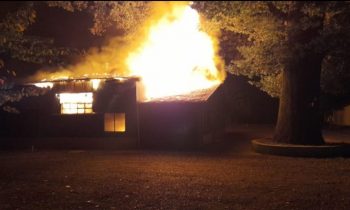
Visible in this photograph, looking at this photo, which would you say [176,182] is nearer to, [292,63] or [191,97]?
[292,63]

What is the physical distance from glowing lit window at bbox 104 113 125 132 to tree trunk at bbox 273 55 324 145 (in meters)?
9.10

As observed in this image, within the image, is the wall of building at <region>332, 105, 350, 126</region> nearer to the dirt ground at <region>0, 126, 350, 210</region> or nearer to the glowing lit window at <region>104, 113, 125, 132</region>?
the glowing lit window at <region>104, 113, 125, 132</region>

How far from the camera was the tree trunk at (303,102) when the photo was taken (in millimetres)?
20266

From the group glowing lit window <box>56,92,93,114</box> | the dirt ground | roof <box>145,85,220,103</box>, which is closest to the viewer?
the dirt ground

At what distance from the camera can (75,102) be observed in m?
25.7

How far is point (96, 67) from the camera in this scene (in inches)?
1156

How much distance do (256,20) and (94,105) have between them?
11.6 meters

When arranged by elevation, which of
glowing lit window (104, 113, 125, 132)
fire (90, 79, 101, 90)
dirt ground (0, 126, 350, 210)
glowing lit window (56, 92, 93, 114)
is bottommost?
dirt ground (0, 126, 350, 210)

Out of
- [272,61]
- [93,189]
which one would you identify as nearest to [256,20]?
[272,61]

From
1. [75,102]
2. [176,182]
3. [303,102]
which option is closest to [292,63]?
[303,102]

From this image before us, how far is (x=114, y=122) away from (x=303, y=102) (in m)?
10.5

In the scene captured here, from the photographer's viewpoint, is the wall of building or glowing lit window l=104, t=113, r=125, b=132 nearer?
glowing lit window l=104, t=113, r=125, b=132

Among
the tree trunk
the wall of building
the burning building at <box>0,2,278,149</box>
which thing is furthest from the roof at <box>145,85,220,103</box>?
the wall of building

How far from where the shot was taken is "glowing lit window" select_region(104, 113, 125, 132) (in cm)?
2503
